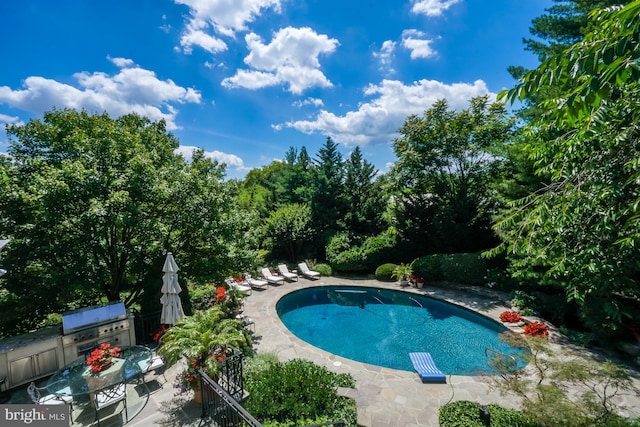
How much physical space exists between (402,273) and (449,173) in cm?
763

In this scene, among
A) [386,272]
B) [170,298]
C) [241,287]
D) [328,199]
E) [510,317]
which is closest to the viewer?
[170,298]

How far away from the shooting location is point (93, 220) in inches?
339

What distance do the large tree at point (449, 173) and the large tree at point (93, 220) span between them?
12.8 meters

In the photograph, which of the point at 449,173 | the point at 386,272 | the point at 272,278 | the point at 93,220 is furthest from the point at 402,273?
the point at 93,220

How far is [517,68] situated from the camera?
1373cm

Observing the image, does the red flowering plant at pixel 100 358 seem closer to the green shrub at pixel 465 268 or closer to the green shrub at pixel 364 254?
the green shrub at pixel 364 254

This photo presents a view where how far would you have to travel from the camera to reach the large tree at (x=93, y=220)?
8.62 meters

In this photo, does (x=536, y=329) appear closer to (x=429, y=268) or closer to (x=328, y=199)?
(x=429, y=268)

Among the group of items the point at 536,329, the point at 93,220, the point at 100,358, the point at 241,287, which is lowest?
the point at 536,329

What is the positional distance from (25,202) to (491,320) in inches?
705

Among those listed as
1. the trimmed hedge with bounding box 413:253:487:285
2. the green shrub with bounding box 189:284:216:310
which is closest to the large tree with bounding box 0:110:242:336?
the green shrub with bounding box 189:284:216:310

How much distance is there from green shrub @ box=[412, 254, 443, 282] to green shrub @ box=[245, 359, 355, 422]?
38.3 feet

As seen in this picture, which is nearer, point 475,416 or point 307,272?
point 475,416

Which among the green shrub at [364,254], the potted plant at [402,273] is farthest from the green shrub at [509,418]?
the green shrub at [364,254]
